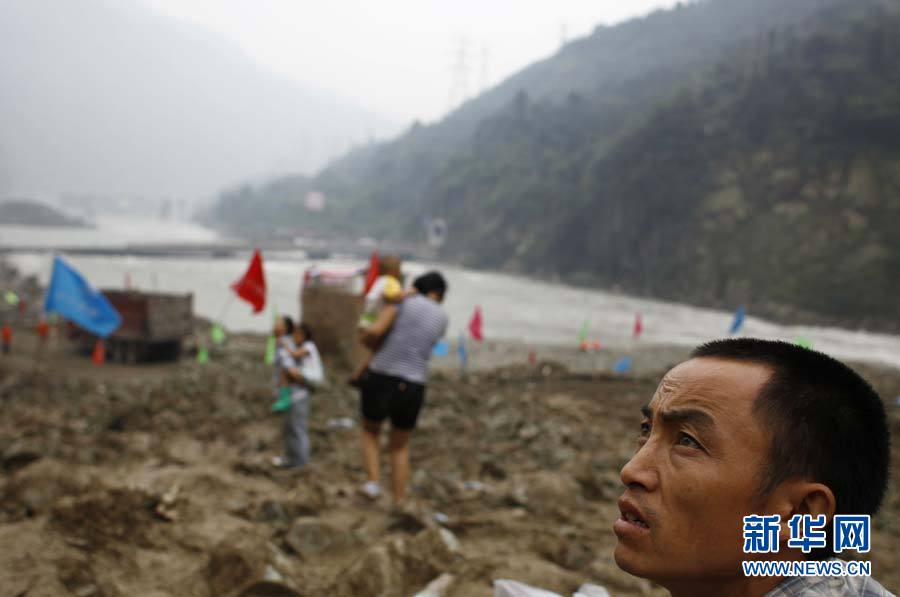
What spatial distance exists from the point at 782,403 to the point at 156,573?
3133 millimetres

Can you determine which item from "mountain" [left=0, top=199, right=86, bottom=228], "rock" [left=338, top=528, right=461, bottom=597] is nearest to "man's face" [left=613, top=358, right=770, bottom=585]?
"rock" [left=338, top=528, right=461, bottom=597]

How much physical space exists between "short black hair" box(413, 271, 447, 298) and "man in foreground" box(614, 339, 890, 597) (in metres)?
3.48

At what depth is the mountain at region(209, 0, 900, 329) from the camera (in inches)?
1876

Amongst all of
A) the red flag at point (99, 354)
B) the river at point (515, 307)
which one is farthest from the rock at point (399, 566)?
the river at point (515, 307)

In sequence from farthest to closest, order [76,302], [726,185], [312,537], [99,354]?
[726,185] < [99,354] < [76,302] < [312,537]

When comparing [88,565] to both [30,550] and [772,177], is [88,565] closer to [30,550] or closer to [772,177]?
[30,550]

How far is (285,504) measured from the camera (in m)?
4.41

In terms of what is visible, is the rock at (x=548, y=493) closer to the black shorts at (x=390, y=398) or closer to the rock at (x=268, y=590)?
the black shorts at (x=390, y=398)

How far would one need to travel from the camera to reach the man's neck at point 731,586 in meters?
1.16

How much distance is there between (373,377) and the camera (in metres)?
4.48

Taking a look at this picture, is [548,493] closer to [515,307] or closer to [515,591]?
[515,591]

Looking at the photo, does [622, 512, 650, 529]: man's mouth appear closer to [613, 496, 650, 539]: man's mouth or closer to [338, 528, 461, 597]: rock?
[613, 496, 650, 539]: man's mouth

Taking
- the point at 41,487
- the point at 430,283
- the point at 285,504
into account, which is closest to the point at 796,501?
the point at 430,283

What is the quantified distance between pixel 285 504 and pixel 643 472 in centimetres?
366
